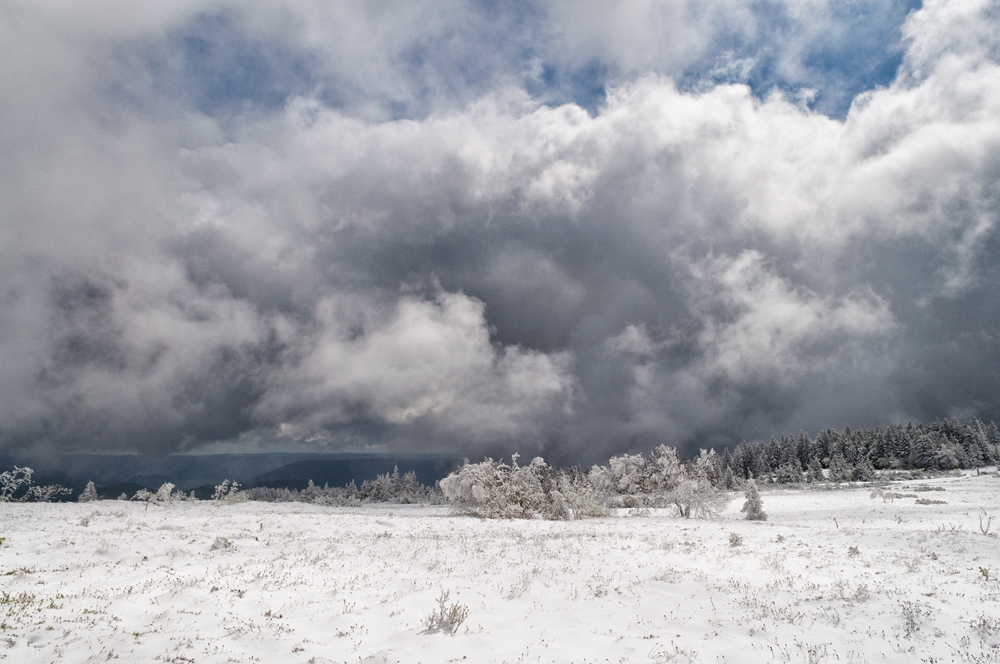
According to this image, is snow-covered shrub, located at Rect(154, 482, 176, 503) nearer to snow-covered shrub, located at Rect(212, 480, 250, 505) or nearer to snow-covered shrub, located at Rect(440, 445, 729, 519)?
snow-covered shrub, located at Rect(212, 480, 250, 505)

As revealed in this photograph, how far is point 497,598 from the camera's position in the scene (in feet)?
43.7

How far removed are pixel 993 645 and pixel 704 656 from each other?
5945 millimetres

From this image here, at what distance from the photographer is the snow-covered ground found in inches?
374

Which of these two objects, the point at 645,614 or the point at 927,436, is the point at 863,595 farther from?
the point at 927,436

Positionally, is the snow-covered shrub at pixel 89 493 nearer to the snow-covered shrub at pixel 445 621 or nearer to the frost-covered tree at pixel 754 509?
the snow-covered shrub at pixel 445 621

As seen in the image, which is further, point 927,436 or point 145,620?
point 927,436

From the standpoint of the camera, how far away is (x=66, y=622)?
33.6 ft

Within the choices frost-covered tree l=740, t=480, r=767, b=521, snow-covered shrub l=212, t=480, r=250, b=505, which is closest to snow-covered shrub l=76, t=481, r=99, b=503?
snow-covered shrub l=212, t=480, r=250, b=505

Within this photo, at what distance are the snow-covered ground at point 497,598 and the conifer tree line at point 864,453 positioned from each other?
8545 cm

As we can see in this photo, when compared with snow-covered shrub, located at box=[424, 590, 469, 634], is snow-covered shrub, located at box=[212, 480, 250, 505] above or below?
below

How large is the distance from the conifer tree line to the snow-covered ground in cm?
8545

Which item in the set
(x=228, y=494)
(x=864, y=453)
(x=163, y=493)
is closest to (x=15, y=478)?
(x=163, y=493)

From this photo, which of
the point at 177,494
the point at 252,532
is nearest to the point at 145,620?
the point at 252,532

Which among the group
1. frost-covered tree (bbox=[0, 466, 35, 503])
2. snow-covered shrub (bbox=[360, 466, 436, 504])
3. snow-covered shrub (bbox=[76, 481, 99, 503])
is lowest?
snow-covered shrub (bbox=[360, 466, 436, 504])
